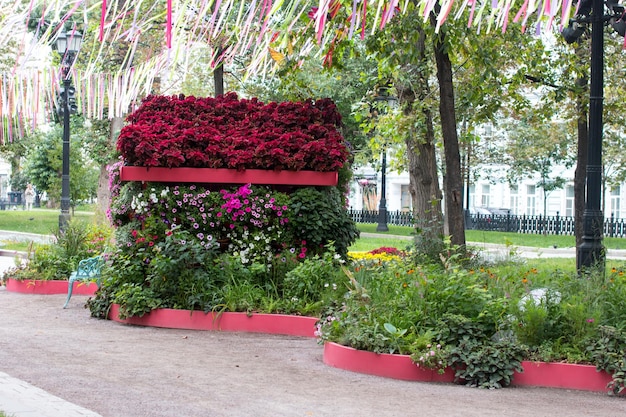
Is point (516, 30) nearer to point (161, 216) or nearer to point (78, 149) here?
point (161, 216)

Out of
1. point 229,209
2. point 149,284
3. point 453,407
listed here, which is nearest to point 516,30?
point 229,209

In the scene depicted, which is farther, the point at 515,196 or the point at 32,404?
the point at 515,196

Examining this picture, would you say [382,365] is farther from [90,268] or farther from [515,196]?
[515,196]

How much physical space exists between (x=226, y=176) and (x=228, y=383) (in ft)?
15.5

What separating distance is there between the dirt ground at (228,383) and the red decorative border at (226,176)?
2204mm

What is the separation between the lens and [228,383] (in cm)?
754

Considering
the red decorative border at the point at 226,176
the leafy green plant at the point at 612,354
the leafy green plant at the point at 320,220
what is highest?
the red decorative border at the point at 226,176

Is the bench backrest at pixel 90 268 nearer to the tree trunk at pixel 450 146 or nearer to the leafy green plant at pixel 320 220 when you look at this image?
the leafy green plant at pixel 320 220

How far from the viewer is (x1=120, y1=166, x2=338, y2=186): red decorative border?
11.6m

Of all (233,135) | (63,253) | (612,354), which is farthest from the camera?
(63,253)

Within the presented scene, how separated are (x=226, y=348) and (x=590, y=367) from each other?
377 cm

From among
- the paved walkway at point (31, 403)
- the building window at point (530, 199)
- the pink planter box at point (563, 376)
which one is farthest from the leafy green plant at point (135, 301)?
the building window at point (530, 199)

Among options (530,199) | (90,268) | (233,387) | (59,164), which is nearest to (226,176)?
(90,268)

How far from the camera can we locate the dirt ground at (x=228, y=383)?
21.5 ft
